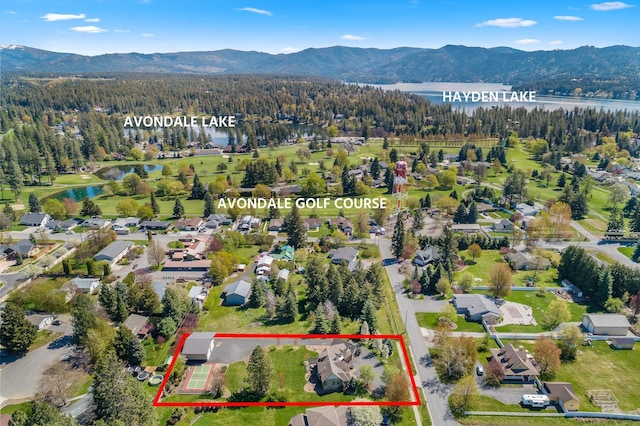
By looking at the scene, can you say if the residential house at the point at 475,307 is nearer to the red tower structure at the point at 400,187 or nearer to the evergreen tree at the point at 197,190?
the red tower structure at the point at 400,187

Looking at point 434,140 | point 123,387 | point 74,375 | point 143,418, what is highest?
point 434,140

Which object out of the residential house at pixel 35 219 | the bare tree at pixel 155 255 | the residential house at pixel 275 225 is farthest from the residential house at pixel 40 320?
the residential house at pixel 275 225

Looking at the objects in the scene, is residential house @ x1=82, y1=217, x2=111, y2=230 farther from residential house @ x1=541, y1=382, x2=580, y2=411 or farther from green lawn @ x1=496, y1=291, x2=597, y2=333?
residential house @ x1=541, y1=382, x2=580, y2=411

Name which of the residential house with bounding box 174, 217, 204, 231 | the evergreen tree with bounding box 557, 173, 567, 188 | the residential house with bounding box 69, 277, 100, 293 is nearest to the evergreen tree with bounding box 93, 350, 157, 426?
the residential house with bounding box 69, 277, 100, 293

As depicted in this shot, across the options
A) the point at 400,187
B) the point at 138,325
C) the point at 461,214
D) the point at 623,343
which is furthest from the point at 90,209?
the point at 623,343

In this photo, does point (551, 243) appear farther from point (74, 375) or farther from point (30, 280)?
point (30, 280)

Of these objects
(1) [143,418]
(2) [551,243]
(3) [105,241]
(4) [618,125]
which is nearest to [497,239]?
(2) [551,243]
